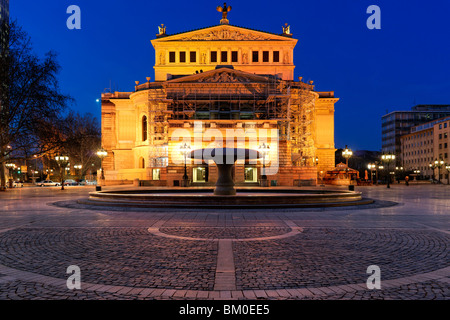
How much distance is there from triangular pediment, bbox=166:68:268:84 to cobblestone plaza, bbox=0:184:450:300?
137 feet

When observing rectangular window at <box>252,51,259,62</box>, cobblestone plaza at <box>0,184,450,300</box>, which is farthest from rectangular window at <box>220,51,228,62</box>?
cobblestone plaza at <box>0,184,450,300</box>

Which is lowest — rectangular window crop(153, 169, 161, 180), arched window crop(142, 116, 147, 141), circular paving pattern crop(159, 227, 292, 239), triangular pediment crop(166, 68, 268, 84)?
circular paving pattern crop(159, 227, 292, 239)

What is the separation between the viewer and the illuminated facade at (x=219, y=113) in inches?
1844

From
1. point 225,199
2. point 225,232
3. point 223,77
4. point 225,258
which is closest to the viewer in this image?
point 225,258

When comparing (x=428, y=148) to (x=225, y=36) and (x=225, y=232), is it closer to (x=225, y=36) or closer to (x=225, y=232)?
(x=225, y=36)

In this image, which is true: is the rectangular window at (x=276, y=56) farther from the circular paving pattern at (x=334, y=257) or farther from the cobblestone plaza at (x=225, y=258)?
the circular paving pattern at (x=334, y=257)

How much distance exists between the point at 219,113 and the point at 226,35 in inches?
671

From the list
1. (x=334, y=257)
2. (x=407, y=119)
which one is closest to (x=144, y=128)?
Answer: (x=334, y=257)

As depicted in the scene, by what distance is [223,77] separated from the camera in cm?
5191

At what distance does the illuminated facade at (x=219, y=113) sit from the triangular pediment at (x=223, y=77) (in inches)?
6.0

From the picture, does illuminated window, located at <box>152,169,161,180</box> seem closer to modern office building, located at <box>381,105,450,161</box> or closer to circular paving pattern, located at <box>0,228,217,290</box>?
circular paving pattern, located at <box>0,228,217,290</box>

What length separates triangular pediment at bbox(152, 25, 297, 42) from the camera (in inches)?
2352

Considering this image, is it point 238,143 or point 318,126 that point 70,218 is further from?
point 318,126

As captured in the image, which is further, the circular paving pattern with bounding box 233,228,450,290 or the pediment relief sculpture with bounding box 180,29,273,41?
the pediment relief sculpture with bounding box 180,29,273,41
